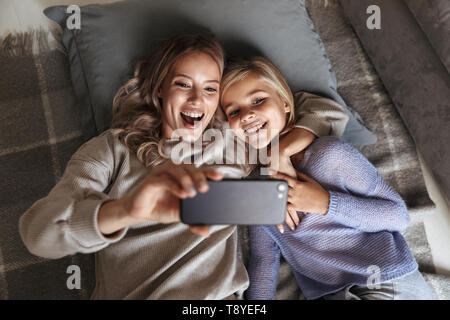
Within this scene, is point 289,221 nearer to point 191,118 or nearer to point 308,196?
point 308,196

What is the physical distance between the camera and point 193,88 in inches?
39.7

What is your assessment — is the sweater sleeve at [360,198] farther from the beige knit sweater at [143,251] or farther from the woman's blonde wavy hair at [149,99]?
the woman's blonde wavy hair at [149,99]

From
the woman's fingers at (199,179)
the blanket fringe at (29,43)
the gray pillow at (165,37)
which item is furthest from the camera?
the blanket fringe at (29,43)

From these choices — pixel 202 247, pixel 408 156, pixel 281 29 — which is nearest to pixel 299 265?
pixel 202 247

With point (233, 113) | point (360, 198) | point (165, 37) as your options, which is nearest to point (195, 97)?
point (233, 113)

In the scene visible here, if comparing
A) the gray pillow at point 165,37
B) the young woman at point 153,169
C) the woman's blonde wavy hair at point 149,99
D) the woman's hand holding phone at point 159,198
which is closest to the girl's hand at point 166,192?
the woman's hand holding phone at point 159,198

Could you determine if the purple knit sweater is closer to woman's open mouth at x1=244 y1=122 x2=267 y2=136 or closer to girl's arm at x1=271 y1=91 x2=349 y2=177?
girl's arm at x1=271 y1=91 x2=349 y2=177

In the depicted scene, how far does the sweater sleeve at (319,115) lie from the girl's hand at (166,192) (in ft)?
1.71

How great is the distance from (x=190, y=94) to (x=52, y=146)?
54cm

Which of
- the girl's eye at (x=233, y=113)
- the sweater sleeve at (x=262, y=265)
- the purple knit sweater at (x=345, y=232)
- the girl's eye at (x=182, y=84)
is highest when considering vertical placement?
the girl's eye at (x=182, y=84)

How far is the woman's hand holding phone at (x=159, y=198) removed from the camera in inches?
26.0

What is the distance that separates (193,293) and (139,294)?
0.14 meters

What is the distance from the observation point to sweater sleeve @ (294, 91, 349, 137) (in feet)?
3.62
